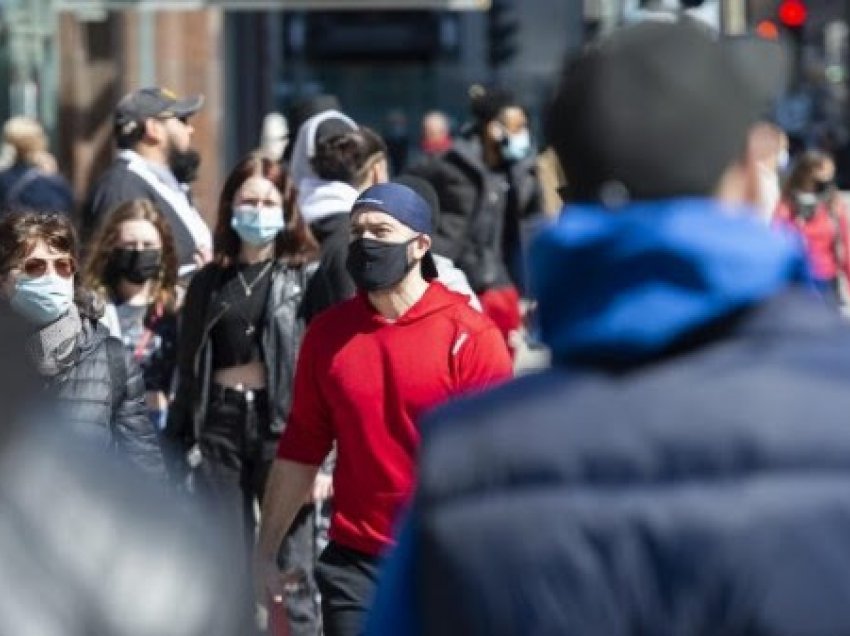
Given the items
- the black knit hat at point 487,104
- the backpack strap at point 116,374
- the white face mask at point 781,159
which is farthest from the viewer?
the black knit hat at point 487,104

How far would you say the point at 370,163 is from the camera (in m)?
9.78

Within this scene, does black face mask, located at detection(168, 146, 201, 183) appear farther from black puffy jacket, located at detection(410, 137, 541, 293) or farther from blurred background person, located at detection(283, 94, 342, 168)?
black puffy jacket, located at detection(410, 137, 541, 293)

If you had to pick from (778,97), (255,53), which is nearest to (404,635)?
(778,97)

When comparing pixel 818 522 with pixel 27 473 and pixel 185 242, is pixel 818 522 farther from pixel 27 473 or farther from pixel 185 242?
pixel 185 242

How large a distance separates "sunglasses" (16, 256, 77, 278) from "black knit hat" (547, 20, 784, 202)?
4674 millimetres

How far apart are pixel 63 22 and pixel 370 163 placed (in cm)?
1078

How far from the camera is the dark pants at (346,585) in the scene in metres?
6.88

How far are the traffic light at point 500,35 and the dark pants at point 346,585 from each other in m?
27.5

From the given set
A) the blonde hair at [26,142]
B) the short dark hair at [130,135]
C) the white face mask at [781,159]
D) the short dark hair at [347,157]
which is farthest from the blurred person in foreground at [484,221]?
the short dark hair at [347,157]

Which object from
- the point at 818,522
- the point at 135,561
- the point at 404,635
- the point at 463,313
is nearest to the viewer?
the point at 135,561

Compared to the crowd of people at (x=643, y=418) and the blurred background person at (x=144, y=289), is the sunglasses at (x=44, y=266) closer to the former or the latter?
the blurred background person at (x=144, y=289)

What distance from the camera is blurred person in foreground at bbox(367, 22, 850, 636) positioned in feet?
9.31

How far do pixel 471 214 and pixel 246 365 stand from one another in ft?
15.5

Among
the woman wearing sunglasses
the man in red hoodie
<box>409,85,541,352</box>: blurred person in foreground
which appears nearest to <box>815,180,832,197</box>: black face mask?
<box>409,85,541,352</box>: blurred person in foreground
